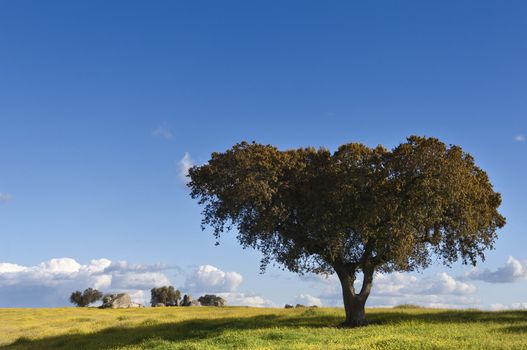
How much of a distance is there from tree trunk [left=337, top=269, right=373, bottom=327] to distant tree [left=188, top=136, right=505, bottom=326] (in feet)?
0.28

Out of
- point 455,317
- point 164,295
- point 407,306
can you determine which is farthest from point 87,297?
point 455,317

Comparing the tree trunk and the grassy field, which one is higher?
the tree trunk

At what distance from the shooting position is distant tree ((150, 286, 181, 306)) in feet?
425

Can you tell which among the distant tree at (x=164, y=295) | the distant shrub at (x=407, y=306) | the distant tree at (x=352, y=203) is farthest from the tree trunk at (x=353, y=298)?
the distant tree at (x=164, y=295)

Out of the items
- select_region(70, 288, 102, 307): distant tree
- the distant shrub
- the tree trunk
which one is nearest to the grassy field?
the tree trunk

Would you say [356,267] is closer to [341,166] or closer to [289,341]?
[341,166]

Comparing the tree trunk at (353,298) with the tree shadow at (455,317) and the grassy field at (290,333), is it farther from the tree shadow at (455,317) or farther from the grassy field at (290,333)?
the tree shadow at (455,317)

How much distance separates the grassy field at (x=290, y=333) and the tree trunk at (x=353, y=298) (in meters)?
1.47

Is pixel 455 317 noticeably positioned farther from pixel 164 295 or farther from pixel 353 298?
pixel 164 295

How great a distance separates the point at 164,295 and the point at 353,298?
88.2 m

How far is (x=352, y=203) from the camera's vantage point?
44562 millimetres

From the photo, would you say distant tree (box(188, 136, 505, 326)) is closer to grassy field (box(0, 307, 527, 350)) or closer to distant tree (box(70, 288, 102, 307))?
grassy field (box(0, 307, 527, 350))

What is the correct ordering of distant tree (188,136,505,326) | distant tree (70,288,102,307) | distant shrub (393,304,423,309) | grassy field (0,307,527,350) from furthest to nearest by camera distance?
distant tree (70,288,102,307), distant shrub (393,304,423,309), distant tree (188,136,505,326), grassy field (0,307,527,350)

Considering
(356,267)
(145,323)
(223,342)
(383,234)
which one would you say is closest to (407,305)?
(356,267)
